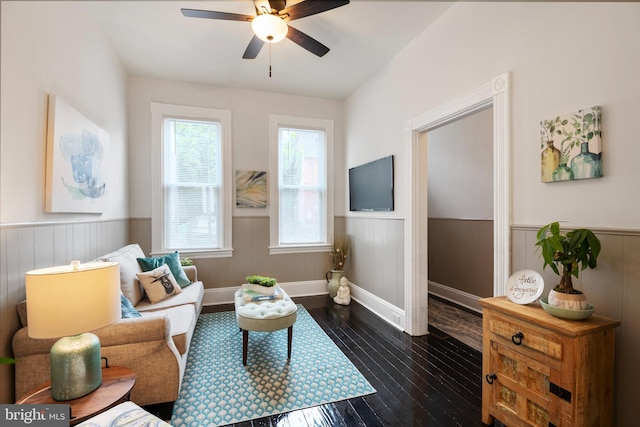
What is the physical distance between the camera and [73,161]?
2.12 metres

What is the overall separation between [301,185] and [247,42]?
205 centimetres

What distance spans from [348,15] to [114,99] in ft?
8.67

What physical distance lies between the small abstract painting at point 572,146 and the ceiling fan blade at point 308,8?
1592mm

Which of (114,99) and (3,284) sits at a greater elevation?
(114,99)

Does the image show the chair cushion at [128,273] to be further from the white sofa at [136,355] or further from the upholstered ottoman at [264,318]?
the upholstered ottoman at [264,318]

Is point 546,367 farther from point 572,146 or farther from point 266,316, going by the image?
point 266,316

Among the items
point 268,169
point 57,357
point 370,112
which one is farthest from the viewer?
point 268,169

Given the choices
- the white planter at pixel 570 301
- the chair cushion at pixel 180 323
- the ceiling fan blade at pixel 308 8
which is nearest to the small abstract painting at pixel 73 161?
the chair cushion at pixel 180 323

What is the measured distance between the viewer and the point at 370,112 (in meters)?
3.83

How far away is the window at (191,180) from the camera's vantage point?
3791 millimetres

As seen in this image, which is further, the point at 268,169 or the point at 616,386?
the point at 268,169

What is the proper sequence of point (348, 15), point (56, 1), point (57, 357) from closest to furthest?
point (57, 357)
point (56, 1)
point (348, 15)

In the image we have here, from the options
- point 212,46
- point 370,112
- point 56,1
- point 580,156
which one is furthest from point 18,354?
point 370,112

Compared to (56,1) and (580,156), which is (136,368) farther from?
(580,156)
